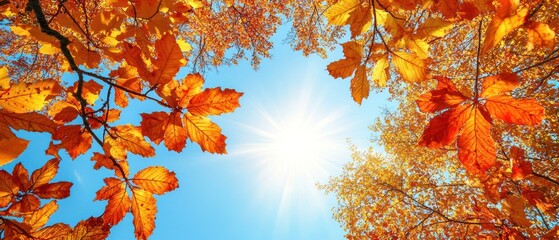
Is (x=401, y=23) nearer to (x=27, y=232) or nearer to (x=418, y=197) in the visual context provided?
A: (x=27, y=232)

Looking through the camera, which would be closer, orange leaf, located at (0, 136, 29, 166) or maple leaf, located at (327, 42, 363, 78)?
orange leaf, located at (0, 136, 29, 166)

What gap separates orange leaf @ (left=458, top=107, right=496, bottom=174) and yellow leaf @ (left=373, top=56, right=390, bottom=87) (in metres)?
0.47

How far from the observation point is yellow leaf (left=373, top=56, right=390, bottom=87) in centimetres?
125

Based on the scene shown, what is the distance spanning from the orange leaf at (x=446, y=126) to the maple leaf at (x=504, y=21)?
0.19 meters

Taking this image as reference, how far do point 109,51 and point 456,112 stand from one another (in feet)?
4.54

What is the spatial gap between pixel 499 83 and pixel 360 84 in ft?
1.49

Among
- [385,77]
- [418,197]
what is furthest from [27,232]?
[418,197]

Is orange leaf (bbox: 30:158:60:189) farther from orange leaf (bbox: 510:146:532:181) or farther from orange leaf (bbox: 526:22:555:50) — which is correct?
orange leaf (bbox: 510:146:532:181)

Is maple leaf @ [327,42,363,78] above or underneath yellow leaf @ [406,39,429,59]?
underneath

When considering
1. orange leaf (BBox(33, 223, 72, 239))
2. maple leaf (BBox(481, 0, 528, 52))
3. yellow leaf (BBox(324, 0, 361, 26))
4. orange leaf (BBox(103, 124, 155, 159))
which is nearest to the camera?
maple leaf (BBox(481, 0, 528, 52))

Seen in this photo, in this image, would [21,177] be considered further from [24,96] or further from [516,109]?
[516,109]

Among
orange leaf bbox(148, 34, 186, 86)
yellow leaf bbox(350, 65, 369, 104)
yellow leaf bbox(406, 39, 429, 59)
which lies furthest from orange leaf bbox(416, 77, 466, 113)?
orange leaf bbox(148, 34, 186, 86)

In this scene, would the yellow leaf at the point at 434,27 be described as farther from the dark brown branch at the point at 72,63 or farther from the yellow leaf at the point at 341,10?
the dark brown branch at the point at 72,63

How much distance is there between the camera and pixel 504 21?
0.80m
